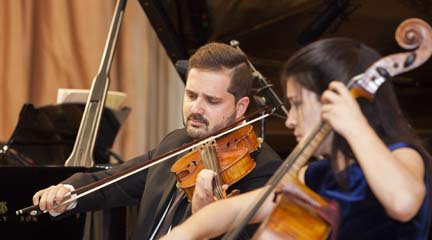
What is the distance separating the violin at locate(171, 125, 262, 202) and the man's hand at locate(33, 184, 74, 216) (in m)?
0.33

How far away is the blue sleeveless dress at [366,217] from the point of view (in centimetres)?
140

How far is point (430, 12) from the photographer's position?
292 centimetres

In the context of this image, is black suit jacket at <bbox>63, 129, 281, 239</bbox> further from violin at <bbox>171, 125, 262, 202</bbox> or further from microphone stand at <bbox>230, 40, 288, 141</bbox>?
microphone stand at <bbox>230, 40, 288, 141</bbox>

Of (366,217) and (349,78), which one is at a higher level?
(349,78)

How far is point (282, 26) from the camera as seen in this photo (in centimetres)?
342

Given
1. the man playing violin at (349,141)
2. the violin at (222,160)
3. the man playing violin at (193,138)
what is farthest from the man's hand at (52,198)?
the man playing violin at (349,141)

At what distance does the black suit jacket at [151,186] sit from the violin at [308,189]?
0.69 m

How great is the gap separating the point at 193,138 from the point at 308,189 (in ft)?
3.05

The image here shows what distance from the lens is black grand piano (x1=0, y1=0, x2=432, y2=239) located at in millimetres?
3135

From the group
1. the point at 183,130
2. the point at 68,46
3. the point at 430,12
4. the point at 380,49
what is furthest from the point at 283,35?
the point at 68,46

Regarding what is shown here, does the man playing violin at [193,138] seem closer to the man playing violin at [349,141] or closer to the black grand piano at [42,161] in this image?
the black grand piano at [42,161]

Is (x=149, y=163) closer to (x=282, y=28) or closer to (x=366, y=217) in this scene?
(x=366, y=217)

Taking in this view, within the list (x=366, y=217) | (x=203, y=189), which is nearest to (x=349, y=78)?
(x=366, y=217)

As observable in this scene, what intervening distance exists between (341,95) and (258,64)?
2.19 meters
